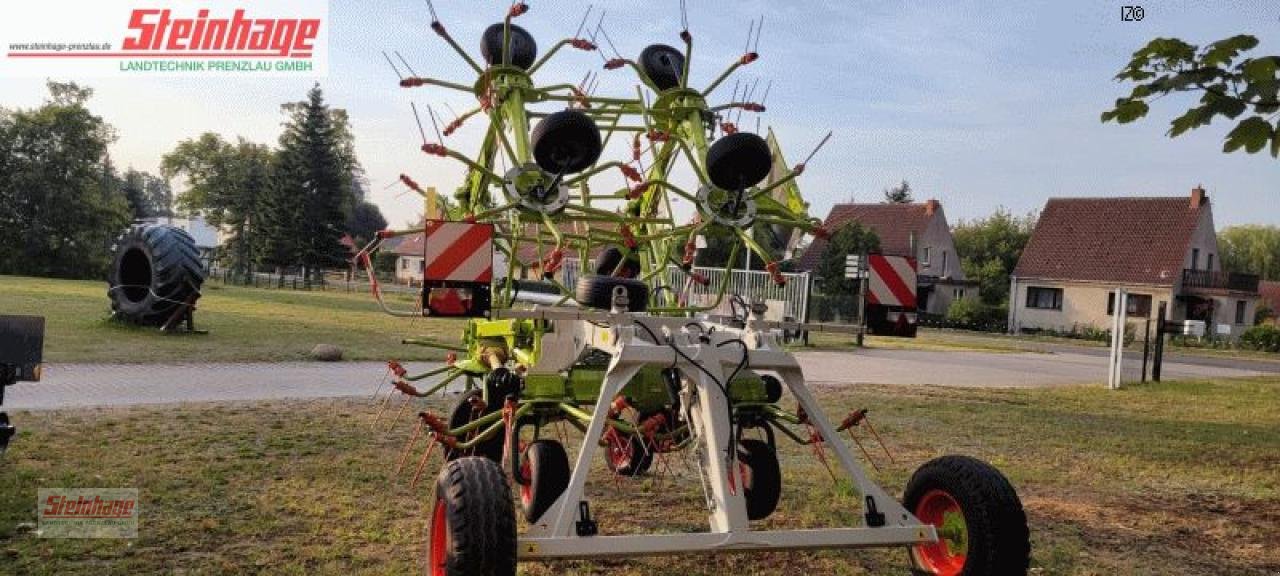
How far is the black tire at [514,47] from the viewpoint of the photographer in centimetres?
657

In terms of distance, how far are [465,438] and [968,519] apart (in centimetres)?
294

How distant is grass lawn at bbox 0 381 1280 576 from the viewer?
14.9 feet

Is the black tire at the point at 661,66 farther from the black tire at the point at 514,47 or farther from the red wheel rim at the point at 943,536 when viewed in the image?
the red wheel rim at the point at 943,536

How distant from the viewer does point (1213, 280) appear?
1813 inches

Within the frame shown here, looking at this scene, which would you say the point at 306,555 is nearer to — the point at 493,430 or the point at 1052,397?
the point at 493,430

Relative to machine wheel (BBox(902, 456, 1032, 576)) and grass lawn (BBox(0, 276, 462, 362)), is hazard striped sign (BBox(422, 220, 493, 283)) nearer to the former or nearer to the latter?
machine wheel (BBox(902, 456, 1032, 576))

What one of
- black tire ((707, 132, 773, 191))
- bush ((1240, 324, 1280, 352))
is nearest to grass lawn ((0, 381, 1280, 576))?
black tire ((707, 132, 773, 191))

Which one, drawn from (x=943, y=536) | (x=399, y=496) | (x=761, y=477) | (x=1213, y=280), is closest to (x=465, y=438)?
(x=399, y=496)

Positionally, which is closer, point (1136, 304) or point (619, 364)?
point (619, 364)

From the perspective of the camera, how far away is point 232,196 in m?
62.7

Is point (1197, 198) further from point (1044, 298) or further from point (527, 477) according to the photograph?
point (527, 477)

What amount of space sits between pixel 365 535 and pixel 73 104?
50211mm

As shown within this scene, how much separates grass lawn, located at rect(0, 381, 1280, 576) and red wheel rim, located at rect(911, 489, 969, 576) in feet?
1.84

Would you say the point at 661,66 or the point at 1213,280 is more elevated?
the point at 1213,280
